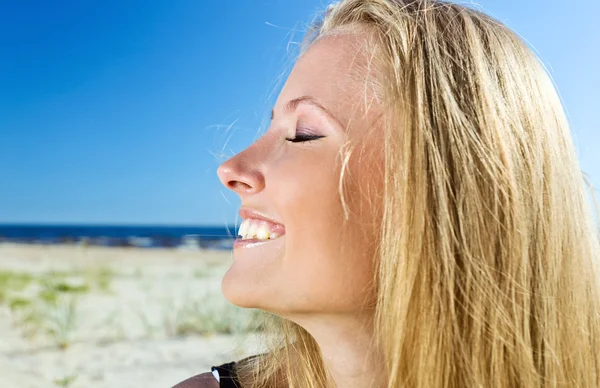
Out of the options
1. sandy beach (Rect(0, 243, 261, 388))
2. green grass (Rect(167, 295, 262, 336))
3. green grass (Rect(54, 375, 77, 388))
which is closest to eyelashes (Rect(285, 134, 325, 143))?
sandy beach (Rect(0, 243, 261, 388))

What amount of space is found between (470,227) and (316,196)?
0.42 metres

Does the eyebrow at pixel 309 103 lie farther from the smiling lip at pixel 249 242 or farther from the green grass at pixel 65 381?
the green grass at pixel 65 381

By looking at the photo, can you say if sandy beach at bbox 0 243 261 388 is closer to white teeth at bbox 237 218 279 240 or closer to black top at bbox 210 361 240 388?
black top at bbox 210 361 240 388

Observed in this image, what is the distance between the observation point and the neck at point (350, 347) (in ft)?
5.01

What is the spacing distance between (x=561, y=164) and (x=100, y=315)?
5820 mm

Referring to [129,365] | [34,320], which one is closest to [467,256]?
[129,365]

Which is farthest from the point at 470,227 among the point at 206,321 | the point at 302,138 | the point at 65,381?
the point at 206,321

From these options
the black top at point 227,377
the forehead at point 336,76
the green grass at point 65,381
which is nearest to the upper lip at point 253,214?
the forehead at point 336,76

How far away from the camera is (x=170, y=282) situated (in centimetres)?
986

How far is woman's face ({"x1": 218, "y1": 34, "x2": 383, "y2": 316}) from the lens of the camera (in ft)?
4.69

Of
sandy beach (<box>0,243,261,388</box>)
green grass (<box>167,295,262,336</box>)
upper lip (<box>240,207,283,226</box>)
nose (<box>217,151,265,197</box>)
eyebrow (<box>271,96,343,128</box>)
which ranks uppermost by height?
eyebrow (<box>271,96,343,128</box>)

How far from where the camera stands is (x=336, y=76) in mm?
1576

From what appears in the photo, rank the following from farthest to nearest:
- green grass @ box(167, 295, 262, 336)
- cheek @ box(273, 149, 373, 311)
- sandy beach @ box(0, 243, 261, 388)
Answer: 1. green grass @ box(167, 295, 262, 336)
2. sandy beach @ box(0, 243, 261, 388)
3. cheek @ box(273, 149, 373, 311)

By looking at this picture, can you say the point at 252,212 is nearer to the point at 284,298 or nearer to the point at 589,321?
the point at 284,298
